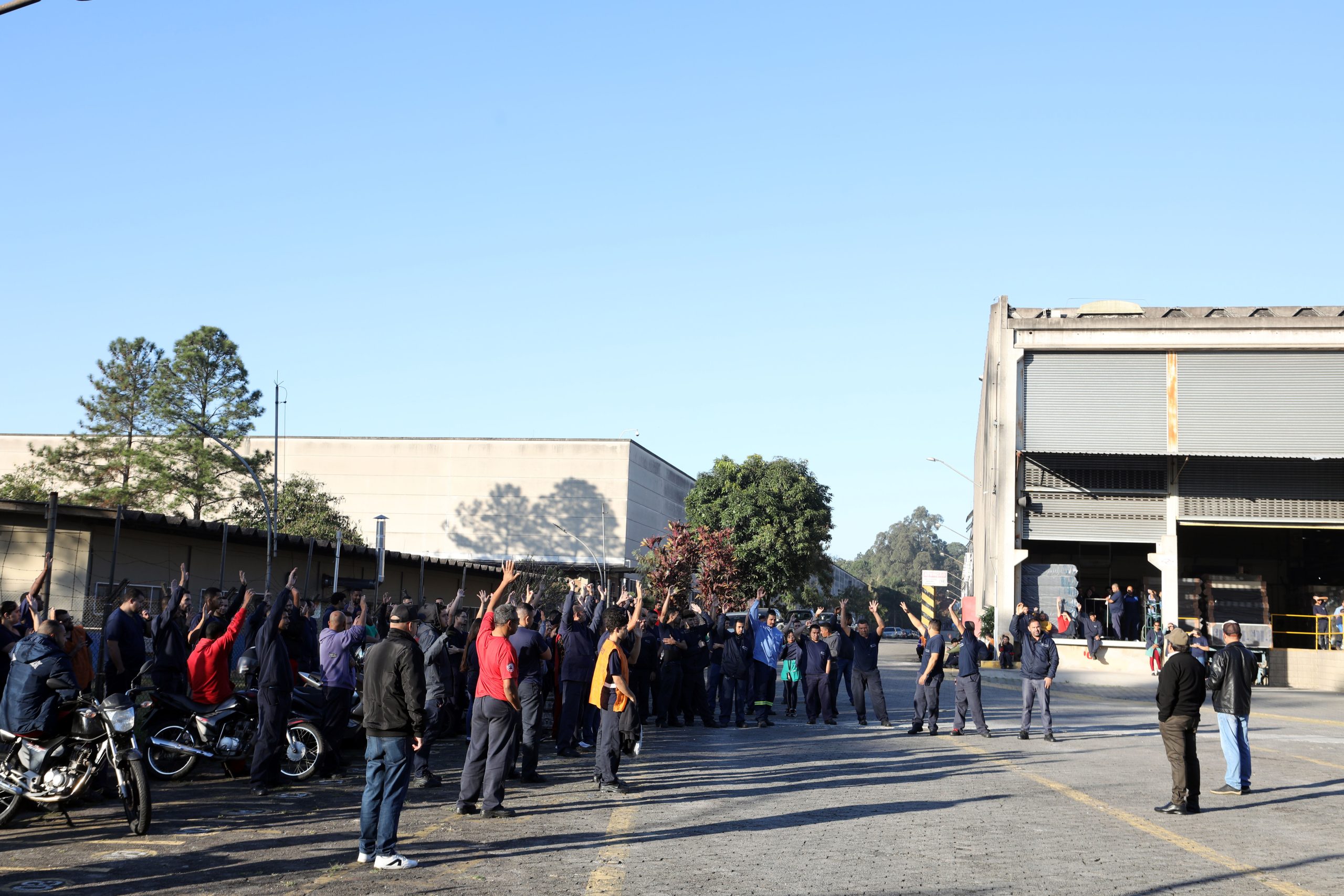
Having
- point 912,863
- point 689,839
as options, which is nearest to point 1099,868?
point 912,863

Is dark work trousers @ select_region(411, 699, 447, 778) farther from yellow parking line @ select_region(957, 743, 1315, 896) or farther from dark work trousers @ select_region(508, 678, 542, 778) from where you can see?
yellow parking line @ select_region(957, 743, 1315, 896)

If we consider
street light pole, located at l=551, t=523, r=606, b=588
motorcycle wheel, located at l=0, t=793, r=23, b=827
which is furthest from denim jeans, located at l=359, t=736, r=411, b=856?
street light pole, located at l=551, t=523, r=606, b=588

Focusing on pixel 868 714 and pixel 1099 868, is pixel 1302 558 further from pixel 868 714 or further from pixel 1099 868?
pixel 1099 868

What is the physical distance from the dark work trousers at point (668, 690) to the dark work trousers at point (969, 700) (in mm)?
4201

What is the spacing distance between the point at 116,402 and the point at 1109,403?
156ft

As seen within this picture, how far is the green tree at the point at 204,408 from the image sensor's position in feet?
182

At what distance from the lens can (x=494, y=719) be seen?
9570 mm

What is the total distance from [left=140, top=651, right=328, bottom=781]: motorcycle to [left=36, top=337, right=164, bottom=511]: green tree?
4754 cm

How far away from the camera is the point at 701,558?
53188mm

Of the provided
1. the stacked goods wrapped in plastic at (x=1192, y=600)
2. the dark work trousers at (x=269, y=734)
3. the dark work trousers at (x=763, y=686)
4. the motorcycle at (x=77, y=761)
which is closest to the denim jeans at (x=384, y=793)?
the motorcycle at (x=77, y=761)

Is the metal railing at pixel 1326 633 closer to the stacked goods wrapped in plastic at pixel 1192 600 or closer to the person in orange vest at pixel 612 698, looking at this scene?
the stacked goods wrapped in plastic at pixel 1192 600

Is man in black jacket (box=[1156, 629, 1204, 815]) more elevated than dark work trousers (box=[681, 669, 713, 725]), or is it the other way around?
man in black jacket (box=[1156, 629, 1204, 815])

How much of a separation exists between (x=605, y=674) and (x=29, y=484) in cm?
5585

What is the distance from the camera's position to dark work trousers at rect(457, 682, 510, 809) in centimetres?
957
